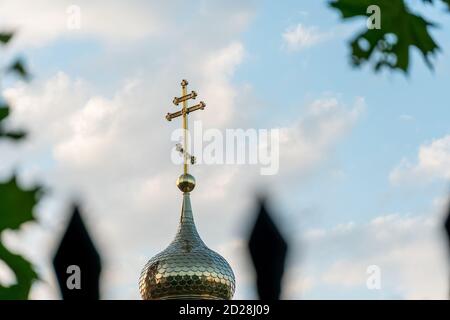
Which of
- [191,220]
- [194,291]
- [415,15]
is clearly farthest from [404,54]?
[191,220]

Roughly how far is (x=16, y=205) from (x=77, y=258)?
22.4 ft

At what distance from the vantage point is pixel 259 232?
1147 cm

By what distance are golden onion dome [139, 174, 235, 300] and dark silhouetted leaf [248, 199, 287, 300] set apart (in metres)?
15.0

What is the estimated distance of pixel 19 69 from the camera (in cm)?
203

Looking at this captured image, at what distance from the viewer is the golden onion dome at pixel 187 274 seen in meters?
26.7

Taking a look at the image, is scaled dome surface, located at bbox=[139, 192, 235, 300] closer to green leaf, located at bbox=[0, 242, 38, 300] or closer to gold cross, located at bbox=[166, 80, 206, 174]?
gold cross, located at bbox=[166, 80, 206, 174]

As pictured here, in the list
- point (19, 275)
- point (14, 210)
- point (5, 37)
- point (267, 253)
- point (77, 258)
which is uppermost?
point (267, 253)

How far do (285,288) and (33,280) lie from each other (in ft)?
31.5

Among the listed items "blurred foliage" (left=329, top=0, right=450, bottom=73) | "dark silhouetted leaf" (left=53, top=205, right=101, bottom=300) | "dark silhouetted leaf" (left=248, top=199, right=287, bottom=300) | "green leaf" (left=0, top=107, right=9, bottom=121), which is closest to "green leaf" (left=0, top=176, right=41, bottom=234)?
"green leaf" (left=0, top=107, right=9, bottom=121)

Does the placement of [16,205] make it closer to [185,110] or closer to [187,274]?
[187,274]

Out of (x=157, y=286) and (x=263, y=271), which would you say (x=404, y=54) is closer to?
(x=263, y=271)

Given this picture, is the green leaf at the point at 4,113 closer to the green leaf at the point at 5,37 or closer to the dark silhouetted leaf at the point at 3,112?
the dark silhouetted leaf at the point at 3,112

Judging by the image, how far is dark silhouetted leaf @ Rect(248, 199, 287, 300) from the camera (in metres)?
11.3

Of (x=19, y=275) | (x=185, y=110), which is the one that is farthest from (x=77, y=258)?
(x=185, y=110)
